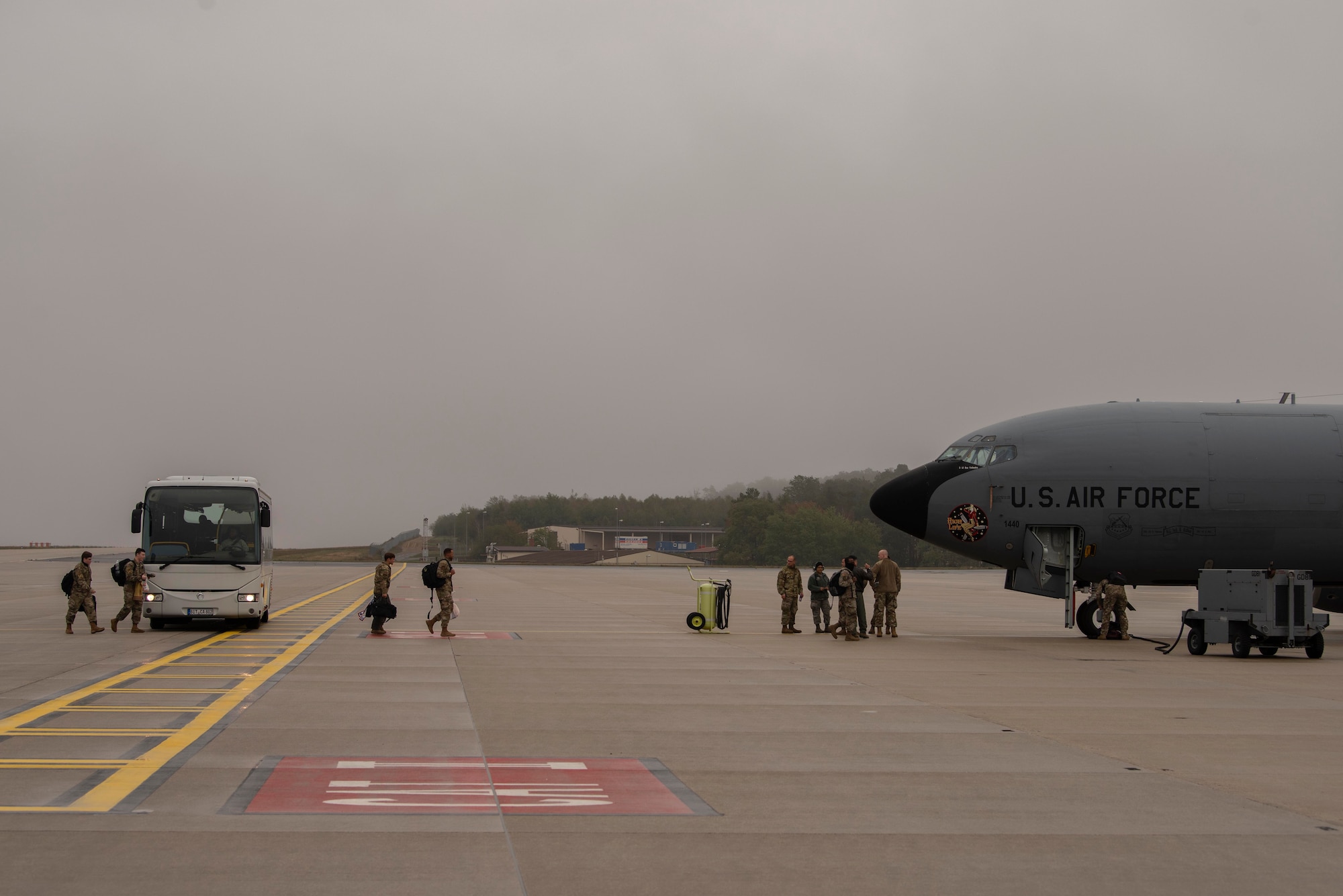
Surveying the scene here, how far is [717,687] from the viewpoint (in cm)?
1672

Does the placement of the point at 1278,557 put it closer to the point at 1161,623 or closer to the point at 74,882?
the point at 1161,623

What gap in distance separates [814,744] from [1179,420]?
61.4 feet

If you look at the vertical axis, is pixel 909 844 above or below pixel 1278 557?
below

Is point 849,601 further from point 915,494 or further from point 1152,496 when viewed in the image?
point 1152,496

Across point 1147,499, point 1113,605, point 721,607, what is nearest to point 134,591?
point 721,607

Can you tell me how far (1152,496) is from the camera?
26.2m

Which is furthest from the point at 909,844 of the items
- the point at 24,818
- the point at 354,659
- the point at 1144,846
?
the point at 354,659

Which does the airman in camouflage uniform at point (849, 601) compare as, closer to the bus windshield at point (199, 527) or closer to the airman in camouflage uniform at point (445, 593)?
the airman in camouflage uniform at point (445, 593)

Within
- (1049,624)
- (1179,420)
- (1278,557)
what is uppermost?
(1179,420)

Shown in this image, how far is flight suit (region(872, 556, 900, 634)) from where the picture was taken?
87.4ft

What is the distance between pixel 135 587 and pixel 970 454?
19318 mm

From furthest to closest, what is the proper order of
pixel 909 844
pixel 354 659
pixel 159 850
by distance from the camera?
pixel 354 659, pixel 909 844, pixel 159 850

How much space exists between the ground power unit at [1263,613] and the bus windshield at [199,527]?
20.6m

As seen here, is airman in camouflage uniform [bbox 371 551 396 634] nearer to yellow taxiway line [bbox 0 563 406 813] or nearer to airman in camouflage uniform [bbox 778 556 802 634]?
yellow taxiway line [bbox 0 563 406 813]
